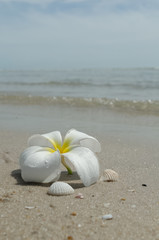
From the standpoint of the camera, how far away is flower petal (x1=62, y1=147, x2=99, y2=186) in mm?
3029

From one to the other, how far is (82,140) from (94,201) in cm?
86

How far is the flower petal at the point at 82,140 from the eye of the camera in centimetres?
334

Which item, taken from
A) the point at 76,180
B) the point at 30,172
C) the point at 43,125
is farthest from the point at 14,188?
the point at 43,125

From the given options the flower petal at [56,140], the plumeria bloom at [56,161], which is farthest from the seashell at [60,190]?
the flower petal at [56,140]

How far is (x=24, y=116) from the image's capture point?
8039 millimetres

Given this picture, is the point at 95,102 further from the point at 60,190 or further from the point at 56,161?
the point at 60,190

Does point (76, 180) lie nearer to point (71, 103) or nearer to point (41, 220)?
point (41, 220)

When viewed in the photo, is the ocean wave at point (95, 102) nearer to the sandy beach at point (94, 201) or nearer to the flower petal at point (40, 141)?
the sandy beach at point (94, 201)

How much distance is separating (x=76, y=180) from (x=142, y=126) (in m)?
3.81

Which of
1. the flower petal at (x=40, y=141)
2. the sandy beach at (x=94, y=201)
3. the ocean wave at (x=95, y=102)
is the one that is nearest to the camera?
the sandy beach at (x=94, y=201)

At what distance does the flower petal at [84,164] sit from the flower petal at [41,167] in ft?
0.42

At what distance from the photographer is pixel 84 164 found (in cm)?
307

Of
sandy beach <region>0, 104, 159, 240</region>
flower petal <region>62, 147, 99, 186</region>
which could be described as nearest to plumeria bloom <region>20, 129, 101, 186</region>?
flower petal <region>62, 147, 99, 186</region>

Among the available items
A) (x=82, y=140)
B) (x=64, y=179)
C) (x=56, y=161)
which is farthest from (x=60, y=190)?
(x=82, y=140)
